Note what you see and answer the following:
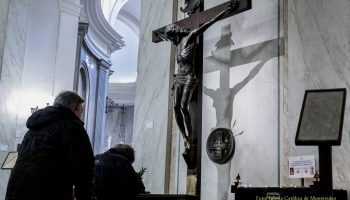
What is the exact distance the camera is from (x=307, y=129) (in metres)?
3.38

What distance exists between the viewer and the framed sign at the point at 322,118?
325 cm

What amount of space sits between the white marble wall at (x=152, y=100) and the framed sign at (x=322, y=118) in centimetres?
348

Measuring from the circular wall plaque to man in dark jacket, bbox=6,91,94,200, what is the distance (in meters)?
2.50

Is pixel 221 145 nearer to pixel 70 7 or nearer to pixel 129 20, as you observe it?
pixel 70 7

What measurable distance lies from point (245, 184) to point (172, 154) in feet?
4.69

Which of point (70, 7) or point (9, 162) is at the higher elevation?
point (70, 7)

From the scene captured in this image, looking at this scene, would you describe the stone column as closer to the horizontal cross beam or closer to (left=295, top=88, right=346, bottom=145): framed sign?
the horizontal cross beam

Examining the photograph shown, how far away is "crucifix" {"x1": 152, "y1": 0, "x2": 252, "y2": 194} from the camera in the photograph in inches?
227

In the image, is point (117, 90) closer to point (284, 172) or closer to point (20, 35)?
point (20, 35)

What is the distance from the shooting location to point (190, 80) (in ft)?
18.9

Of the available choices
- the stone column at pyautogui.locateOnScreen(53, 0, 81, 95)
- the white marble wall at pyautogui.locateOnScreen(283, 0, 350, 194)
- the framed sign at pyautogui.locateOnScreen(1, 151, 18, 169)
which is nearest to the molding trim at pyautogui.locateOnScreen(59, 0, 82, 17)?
the stone column at pyautogui.locateOnScreen(53, 0, 81, 95)

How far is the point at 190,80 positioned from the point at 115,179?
1.44 metres

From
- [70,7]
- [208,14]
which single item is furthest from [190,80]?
[70,7]

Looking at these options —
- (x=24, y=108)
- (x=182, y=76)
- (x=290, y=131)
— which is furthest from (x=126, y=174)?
(x=24, y=108)
